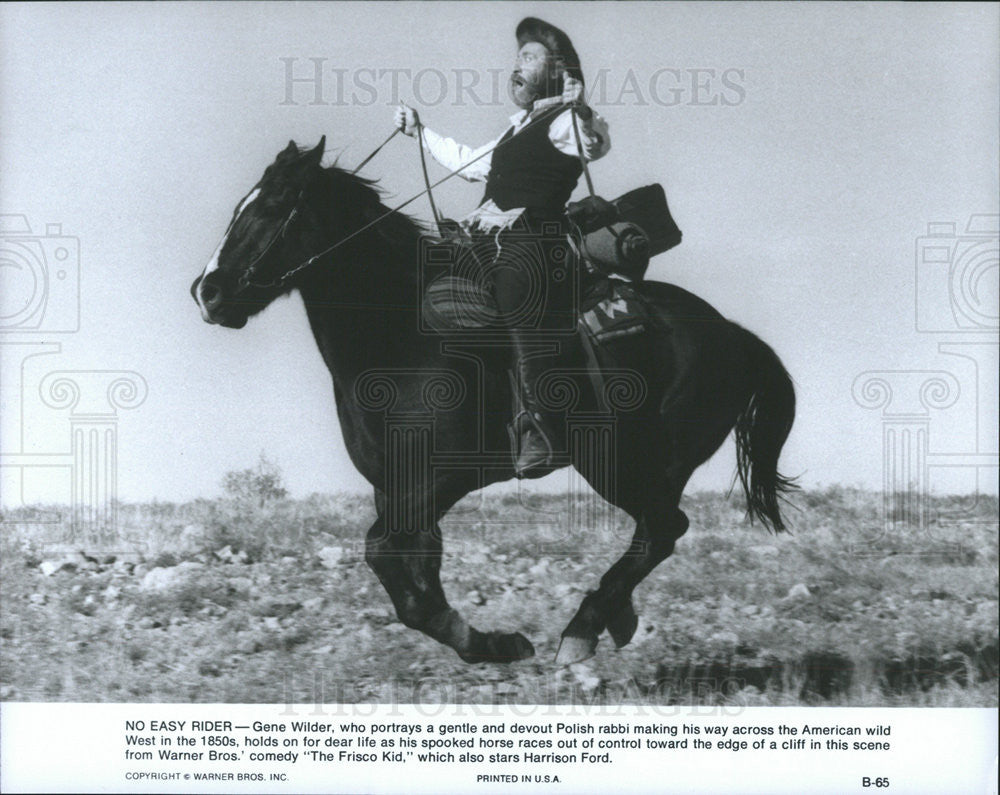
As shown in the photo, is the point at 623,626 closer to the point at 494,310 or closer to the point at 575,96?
the point at 494,310

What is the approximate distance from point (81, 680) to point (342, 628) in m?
1.07

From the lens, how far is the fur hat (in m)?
4.43

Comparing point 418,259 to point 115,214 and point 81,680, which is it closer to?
point 115,214

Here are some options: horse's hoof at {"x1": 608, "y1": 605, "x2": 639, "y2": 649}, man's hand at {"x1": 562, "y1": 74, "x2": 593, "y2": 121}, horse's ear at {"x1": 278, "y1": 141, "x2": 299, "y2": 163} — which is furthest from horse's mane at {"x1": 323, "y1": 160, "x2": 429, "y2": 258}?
horse's hoof at {"x1": 608, "y1": 605, "x2": 639, "y2": 649}

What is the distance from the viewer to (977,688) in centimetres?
445

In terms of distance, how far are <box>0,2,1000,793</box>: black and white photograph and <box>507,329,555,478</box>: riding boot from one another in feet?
0.05

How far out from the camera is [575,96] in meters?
4.39

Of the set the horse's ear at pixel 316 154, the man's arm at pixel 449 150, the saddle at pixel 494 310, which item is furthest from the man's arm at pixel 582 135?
the horse's ear at pixel 316 154

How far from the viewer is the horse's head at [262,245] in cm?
423

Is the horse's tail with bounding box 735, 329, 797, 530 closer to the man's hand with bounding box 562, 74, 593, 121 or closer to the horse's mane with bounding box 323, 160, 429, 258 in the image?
the man's hand with bounding box 562, 74, 593, 121

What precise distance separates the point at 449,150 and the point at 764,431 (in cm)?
170

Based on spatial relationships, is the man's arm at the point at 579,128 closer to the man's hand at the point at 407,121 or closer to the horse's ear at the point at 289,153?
the man's hand at the point at 407,121

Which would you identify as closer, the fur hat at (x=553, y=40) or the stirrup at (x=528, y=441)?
the stirrup at (x=528, y=441)

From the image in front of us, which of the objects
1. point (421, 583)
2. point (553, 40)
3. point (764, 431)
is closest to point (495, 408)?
point (421, 583)
